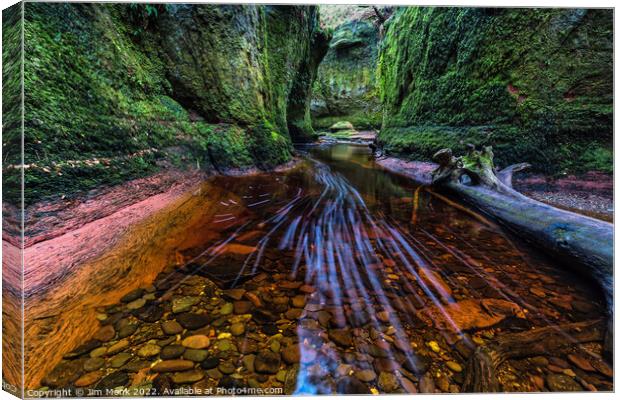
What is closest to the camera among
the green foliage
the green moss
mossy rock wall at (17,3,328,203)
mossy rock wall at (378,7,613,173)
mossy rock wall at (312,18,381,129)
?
the green moss

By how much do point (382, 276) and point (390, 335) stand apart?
635 millimetres

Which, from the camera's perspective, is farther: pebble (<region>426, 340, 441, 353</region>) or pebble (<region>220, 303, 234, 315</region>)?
pebble (<region>220, 303, 234, 315</region>)

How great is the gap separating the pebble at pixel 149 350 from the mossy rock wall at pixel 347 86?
91.2 feet

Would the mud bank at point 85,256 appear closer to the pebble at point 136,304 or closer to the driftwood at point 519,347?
the pebble at point 136,304

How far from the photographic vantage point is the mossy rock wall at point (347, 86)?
26.8 meters

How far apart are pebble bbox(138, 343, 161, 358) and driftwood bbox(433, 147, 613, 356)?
2.34 metres

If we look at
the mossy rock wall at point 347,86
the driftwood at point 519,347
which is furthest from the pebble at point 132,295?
the mossy rock wall at point 347,86

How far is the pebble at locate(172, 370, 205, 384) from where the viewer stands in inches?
49.5

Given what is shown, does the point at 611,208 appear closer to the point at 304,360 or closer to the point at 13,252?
the point at 304,360

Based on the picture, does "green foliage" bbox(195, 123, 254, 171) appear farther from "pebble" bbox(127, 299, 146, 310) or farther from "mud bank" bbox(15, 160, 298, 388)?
"pebble" bbox(127, 299, 146, 310)

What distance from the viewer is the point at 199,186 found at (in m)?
4.47

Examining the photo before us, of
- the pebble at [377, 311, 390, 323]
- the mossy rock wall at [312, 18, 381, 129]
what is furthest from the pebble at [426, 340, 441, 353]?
the mossy rock wall at [312, 18, 381, 129]

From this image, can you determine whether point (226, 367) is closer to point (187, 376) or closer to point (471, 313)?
point (187, 376)

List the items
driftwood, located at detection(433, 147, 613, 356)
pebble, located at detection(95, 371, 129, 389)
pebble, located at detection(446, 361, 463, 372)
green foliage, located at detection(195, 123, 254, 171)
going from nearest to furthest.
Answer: pebble, located at detection(95, 371, 129, 389)
pebble, located at detection(446, 361, 463, 372)
driftwood, located at detection(433, 147, 613, 356)
green foliage, located at detection(195, 123, 254, 171)
